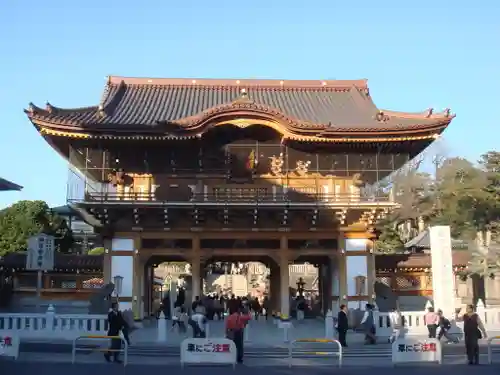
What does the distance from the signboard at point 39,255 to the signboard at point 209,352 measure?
45.5 ft

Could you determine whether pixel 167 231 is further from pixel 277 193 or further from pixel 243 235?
pixel 277 193

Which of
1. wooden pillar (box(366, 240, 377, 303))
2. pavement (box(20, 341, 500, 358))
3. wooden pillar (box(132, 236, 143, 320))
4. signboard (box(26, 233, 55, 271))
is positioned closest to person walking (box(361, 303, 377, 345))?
pavement (box(20, 341, 500, 358))

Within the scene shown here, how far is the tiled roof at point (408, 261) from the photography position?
2731 centimetres

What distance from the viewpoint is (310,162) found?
25.7 metres

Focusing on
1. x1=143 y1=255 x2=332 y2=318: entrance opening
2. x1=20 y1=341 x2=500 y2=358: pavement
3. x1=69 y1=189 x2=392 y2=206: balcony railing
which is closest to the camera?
x1=20 y1=341 x2=500 y2=358: pavement

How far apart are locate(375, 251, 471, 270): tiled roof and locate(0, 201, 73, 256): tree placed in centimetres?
→ 2309

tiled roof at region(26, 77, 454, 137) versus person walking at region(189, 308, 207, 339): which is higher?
tiled roof at region(26, 77, 454, 137)

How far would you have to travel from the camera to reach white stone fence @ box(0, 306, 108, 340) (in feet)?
65.6

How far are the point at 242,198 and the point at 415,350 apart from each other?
454 inches

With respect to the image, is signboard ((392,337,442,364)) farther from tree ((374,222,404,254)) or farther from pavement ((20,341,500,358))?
tree ((374,222,404,254))

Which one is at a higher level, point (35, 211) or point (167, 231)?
point (35, 211)

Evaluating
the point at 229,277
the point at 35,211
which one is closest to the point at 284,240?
the point at 35,211

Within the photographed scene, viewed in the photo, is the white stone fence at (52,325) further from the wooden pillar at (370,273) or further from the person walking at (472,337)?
the person walking at (472,337)

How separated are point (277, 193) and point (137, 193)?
6229 millimetres
